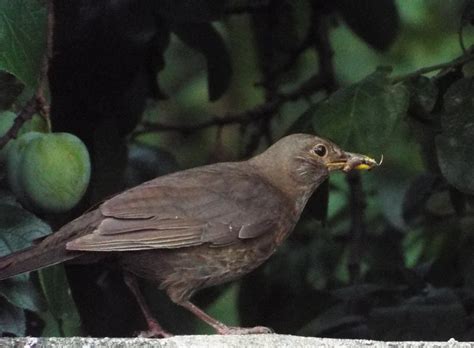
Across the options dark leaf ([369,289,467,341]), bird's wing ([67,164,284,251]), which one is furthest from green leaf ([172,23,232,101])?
dark leaf ([369,289,467,341])

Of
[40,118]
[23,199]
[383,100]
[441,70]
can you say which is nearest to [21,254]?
[23,199]

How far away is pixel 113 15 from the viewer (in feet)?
13.7

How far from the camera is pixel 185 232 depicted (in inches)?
137

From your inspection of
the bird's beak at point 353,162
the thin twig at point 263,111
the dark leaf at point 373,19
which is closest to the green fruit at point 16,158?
the bird's beak at point 353,162

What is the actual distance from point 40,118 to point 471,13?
1.35 metres

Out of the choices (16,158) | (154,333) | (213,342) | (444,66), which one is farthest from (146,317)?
(444,66)

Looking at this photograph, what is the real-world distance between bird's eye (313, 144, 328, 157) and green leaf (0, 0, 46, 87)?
0.92 m

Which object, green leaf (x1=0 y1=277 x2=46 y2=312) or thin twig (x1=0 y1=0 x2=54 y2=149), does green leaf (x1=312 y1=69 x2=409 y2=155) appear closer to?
thin twig (x1=0 y1=0 x2=54 y2=149)

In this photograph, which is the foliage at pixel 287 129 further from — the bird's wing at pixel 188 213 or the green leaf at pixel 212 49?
the bird's wing at pixel 188 213

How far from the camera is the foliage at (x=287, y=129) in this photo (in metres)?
3.72

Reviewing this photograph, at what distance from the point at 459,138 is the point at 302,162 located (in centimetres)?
46

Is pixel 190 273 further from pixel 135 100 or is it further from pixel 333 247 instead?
pixel 333 247

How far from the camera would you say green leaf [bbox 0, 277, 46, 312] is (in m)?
3.42

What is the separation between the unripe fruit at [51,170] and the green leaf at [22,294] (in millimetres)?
204
